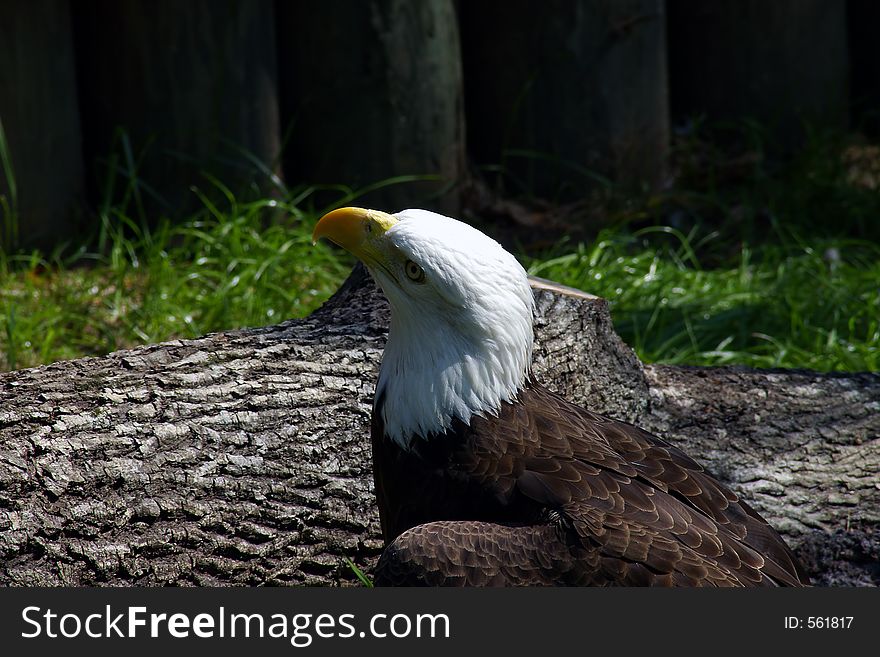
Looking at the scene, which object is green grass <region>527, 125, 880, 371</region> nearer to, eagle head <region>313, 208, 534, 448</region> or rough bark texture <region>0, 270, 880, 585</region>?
rough bark texture <region>0, 270, 880, 585</region>

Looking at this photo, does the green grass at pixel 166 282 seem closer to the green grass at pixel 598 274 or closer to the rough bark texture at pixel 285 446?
the green grass at pixel 598 274

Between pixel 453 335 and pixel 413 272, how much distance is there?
0.20m

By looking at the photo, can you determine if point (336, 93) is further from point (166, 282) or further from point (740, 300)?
point (740, 300)

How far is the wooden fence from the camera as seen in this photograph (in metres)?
5.45

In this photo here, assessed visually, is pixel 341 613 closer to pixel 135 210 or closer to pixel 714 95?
pixel 135 210

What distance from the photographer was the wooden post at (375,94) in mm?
5590

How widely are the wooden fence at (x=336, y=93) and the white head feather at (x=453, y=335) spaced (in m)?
2.93

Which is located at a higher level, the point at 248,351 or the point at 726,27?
the point at 726,27

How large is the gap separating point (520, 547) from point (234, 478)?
36.0 inches

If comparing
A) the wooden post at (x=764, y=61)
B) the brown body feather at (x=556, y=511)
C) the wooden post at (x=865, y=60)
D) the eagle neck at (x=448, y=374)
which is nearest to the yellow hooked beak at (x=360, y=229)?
the eagle neck at (x=448, y=374)

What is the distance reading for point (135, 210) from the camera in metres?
5.73

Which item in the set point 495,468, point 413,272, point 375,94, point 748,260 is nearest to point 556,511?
point 495,468

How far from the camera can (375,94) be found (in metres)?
5.65

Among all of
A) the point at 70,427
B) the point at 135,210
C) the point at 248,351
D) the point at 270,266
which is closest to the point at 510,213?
the point at 270,266
